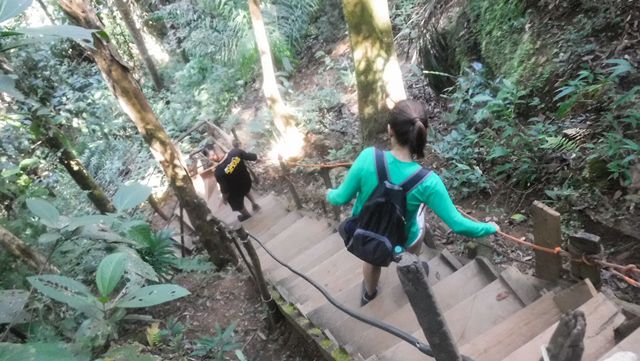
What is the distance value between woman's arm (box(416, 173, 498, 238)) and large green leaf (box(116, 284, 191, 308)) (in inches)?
64.6

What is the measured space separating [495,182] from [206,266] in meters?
3.65

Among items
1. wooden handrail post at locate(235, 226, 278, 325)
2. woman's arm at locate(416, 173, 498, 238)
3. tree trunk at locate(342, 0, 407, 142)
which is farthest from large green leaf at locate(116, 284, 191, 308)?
tree trunk at locate(342, 0, 407, 142)

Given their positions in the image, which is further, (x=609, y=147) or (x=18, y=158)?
(x=18, y=158)

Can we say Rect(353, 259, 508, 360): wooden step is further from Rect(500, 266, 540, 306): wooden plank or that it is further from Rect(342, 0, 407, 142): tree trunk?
Rect(342, 0, 407, 142): tree trunk

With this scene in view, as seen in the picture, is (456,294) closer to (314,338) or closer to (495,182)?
(314,338)

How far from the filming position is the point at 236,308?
5074 mm

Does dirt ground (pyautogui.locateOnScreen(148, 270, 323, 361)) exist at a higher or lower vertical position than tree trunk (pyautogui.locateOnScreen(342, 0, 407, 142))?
lower

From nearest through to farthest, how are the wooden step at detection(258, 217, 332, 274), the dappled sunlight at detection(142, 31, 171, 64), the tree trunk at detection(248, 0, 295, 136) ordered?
the wooden step at detection(258, 217, 332, 274), the tree trunk at detection(248, 0, 295, 136), the dappled sunlight at detection(142, 31, 171, 64)

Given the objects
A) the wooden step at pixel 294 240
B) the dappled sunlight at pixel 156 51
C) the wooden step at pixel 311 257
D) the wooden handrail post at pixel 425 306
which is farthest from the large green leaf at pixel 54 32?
the dappled sunlight at pixel 156 51

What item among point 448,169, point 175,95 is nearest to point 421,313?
point 448,169

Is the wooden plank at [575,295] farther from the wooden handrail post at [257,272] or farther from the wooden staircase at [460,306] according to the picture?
the wooden handrail post at [257,272]

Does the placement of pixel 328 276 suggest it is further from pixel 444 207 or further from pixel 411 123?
pixel 411 123

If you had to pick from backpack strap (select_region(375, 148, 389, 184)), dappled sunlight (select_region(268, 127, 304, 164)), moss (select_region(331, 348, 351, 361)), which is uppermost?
backpack strap (select_region(375, 148, 389, 184))

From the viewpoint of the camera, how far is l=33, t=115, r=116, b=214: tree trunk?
19.3ft
